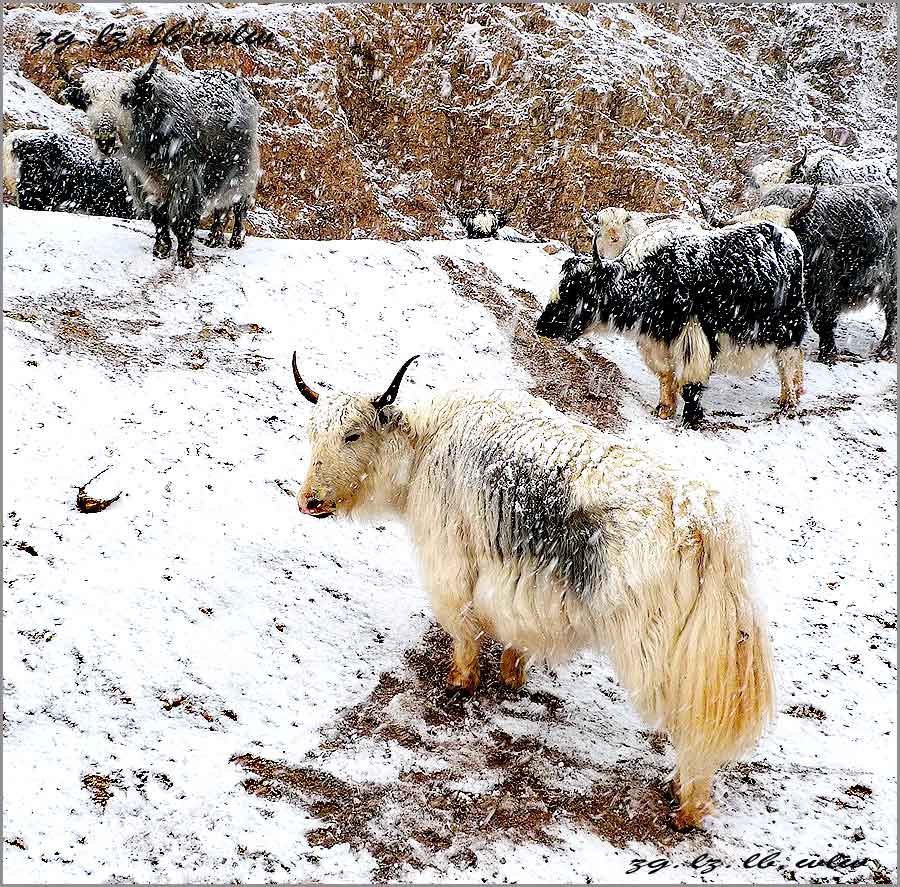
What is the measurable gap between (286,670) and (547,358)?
5277 mm

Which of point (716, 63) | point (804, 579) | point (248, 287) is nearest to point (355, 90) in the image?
point (716, 63)

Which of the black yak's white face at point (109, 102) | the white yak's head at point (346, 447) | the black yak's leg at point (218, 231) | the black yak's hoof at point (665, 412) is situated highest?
the black yak's white face at point (109, 102)

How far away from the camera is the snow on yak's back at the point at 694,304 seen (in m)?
7.36

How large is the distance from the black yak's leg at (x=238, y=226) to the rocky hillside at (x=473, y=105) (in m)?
7.92

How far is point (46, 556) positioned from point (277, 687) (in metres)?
1.53

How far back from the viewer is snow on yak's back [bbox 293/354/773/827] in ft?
9.45

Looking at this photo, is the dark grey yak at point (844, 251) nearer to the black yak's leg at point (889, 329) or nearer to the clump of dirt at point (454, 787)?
the black yak's leg at point (889, 329)

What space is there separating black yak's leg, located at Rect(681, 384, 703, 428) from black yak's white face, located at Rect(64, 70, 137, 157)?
672 centimetres

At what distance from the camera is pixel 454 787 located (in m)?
3.21

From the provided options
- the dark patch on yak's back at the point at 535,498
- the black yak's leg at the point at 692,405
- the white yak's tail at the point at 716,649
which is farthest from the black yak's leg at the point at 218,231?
the white yak's tail at the point at 716,649

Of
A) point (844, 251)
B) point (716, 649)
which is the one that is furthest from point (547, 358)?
point (716, 649)

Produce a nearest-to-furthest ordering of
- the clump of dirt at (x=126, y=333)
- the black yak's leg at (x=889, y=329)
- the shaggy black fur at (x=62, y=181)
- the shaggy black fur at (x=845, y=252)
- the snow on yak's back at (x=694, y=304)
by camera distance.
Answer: the clump of dirt at (x=126, y=333)
the snow on yak's back at (x=694, y=304)
the shaggy black fur at (x=845, y=252)
the black yak's leg at (x=889, y=329)
the shaggy black fur at (x=62, y=181)

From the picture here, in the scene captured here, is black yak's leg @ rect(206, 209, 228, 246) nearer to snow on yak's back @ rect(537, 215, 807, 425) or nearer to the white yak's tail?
snow on yak's back @ rect(537, 215, 807, 425)

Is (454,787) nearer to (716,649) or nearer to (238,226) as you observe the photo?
(716,649)
